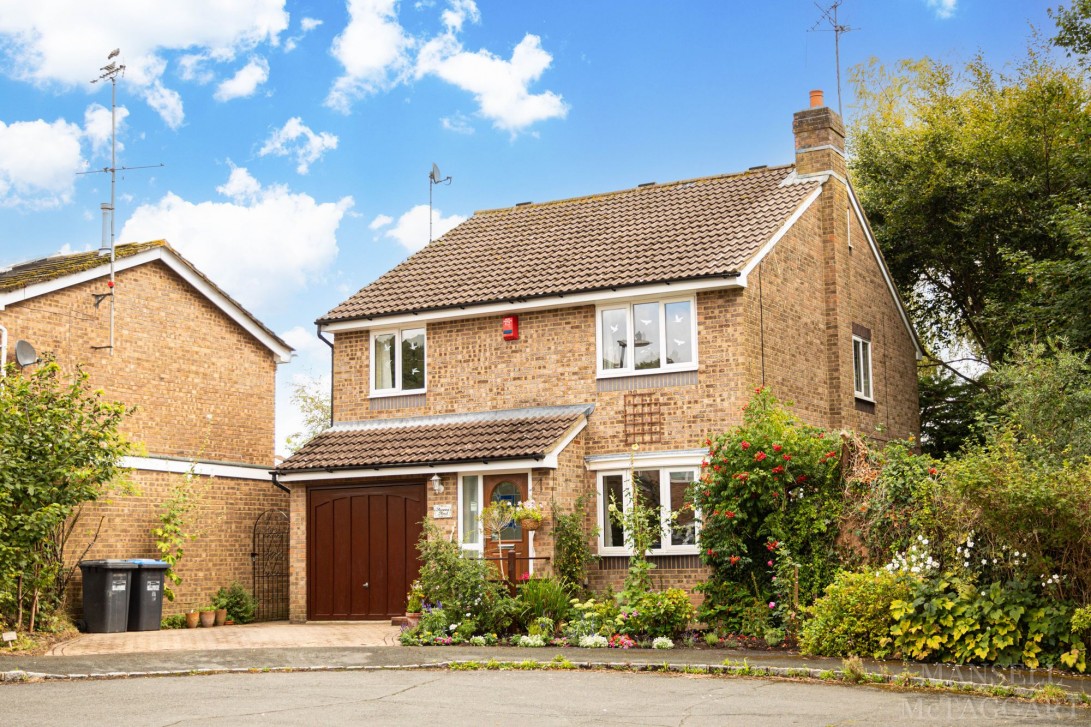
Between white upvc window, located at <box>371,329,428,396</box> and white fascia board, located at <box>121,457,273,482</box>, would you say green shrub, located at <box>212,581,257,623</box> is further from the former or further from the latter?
white upvc window, located at <box>371,329,428,396</box>

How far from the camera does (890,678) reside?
1271cm

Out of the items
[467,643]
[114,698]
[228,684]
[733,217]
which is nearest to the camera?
[114,698]

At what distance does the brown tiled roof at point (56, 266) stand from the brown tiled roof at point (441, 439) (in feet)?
16.8

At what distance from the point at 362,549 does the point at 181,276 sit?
681cm

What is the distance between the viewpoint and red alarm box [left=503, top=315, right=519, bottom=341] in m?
22.9

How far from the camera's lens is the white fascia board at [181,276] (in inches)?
824

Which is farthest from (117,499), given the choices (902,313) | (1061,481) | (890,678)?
(902,313)

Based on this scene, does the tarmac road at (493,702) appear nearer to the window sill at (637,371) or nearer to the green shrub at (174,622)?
the green shrub at (174,622)

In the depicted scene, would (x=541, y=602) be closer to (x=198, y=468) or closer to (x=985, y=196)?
(x=198, y=468)

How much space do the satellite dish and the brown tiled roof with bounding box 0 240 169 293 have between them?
0.95 m

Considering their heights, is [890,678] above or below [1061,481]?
below

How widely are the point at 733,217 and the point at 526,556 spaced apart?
26.3 ft

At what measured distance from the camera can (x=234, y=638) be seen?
63.0 feet

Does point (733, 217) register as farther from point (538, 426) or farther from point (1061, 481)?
point (1061, 481)
